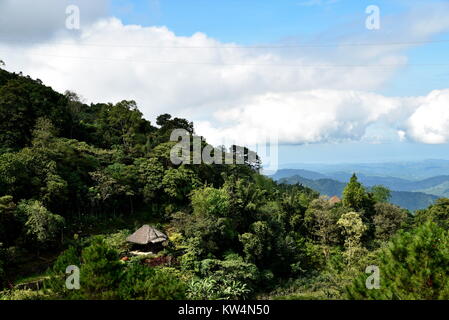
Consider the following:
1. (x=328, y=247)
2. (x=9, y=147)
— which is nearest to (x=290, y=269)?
(x=328, y=247)

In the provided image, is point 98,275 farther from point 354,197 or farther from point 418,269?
point 354,197

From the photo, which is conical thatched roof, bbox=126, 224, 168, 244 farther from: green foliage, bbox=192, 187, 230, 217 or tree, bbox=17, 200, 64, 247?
tree, bbox=17, 200, 64, 247

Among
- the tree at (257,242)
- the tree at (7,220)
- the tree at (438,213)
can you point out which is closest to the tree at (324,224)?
the tree at (257,242)

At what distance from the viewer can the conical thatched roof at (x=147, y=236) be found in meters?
17.1

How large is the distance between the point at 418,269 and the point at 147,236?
1300 cm

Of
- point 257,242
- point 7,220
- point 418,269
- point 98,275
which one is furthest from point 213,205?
point 418,269

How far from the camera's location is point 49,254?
1644cm

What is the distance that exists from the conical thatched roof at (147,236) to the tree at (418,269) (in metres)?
11.8

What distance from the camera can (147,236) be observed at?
17.1m

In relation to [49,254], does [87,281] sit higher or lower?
higher

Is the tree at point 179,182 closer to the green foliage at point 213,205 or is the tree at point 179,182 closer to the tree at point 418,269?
the green foliage at point 213,205
